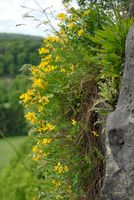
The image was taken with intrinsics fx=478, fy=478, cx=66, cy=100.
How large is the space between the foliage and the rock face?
441mm

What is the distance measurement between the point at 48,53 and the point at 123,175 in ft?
7.41

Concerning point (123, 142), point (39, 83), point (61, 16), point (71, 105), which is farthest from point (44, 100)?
point (123, 142)

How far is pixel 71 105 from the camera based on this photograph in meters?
4.44

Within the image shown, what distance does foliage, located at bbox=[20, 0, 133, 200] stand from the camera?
13.7 feet

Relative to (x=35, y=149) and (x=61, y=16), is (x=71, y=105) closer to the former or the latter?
(x=35, y=149)

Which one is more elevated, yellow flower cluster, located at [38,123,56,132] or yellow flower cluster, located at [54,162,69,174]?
yellow flower cluster, located at [38,123,56,132]

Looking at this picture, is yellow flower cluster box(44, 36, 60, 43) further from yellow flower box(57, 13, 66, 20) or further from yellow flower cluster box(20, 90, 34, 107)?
yellow flower cluster box(20, 90, 34, 107)

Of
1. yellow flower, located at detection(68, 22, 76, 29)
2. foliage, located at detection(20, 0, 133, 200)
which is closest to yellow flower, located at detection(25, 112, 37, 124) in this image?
foliage, located at detection(20, 0, 133, 200)

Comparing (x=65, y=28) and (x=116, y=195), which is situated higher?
(x=65, y=28)

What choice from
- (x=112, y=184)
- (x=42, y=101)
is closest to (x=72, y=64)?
(x=42, y=101)

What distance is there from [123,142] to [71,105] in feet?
4.40

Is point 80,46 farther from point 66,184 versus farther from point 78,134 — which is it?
point 66,184

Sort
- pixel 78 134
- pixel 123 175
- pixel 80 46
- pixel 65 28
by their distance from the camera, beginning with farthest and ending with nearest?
pixel 65 28, pixel 80 46, pixel 78 134, pixel 123 175

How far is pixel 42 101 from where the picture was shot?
4.61 metres
